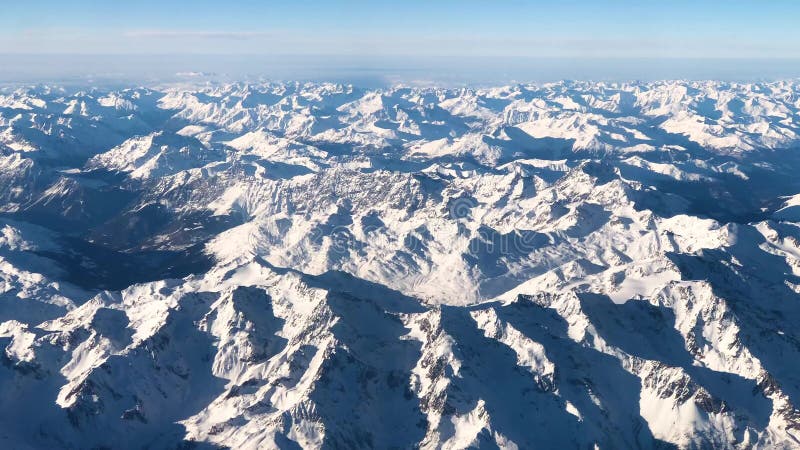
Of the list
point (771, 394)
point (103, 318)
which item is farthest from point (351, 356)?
point (771, 394)

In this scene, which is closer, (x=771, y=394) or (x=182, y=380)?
(x=771, y=394)

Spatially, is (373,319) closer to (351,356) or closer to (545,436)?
(351,356)

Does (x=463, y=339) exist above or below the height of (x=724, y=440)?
above

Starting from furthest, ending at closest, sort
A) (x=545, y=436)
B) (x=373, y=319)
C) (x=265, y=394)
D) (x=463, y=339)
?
(x=373, y=319) < (x=463, y=339) < (x=265, y=394) < (x=545, y=436)

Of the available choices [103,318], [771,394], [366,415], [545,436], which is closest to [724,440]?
[771,394]

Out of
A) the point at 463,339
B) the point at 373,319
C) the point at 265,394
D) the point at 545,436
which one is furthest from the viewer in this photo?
the point at 373,319

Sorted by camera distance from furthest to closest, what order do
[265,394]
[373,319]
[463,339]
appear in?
[373,319]
[463,339]
[265,394]

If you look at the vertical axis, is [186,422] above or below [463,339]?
below

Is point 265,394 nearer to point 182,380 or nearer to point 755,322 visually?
point 182,380

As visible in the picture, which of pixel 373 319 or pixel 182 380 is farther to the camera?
pixel 373 319
